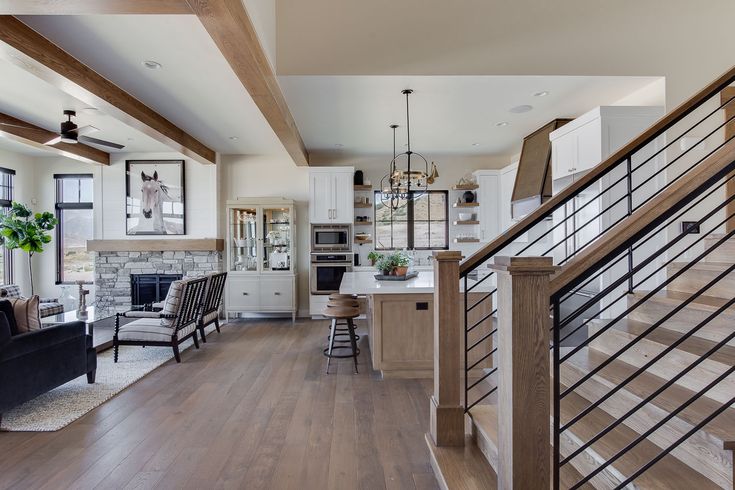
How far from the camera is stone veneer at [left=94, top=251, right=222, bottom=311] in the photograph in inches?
264

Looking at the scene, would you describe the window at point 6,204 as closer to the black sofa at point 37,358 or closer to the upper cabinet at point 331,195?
the black sofa at point 37,358

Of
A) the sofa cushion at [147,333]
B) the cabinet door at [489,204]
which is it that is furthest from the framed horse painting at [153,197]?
the cabinet door at [489,204]

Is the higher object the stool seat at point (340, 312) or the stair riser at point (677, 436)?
the stool seat at point (340, 312)

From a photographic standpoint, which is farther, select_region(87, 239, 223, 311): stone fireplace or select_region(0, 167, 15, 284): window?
select_region(87, 239, 223, 311): stone fireplace

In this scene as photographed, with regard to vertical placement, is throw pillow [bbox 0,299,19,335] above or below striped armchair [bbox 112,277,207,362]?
above

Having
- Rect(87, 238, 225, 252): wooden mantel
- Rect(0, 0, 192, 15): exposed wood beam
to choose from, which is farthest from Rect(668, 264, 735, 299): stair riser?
Rect(87, 238, 225, 252): wooden mantel

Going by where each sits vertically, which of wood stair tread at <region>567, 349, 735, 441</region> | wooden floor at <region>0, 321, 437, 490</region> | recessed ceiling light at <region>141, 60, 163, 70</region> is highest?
recessed ceiling light at <region>141, 60, 163, 70</region>

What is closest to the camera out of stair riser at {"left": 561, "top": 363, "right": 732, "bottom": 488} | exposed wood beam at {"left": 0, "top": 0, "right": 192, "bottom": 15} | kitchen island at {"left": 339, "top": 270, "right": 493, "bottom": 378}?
stair riser at {"left": 561, "top": 363, "right": 732, "bottom": 488}

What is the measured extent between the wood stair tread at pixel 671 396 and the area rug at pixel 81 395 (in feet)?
11.4

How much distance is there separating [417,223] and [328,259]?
1.72m

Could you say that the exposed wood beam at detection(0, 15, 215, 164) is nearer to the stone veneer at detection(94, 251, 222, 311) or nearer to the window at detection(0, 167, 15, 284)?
the stone veneer at detection(94, 251, 222, 311)

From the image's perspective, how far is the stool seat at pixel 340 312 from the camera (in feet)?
12.8

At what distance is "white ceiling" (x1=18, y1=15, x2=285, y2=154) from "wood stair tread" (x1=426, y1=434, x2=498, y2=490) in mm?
3210

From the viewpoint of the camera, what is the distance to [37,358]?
2.99 meters
